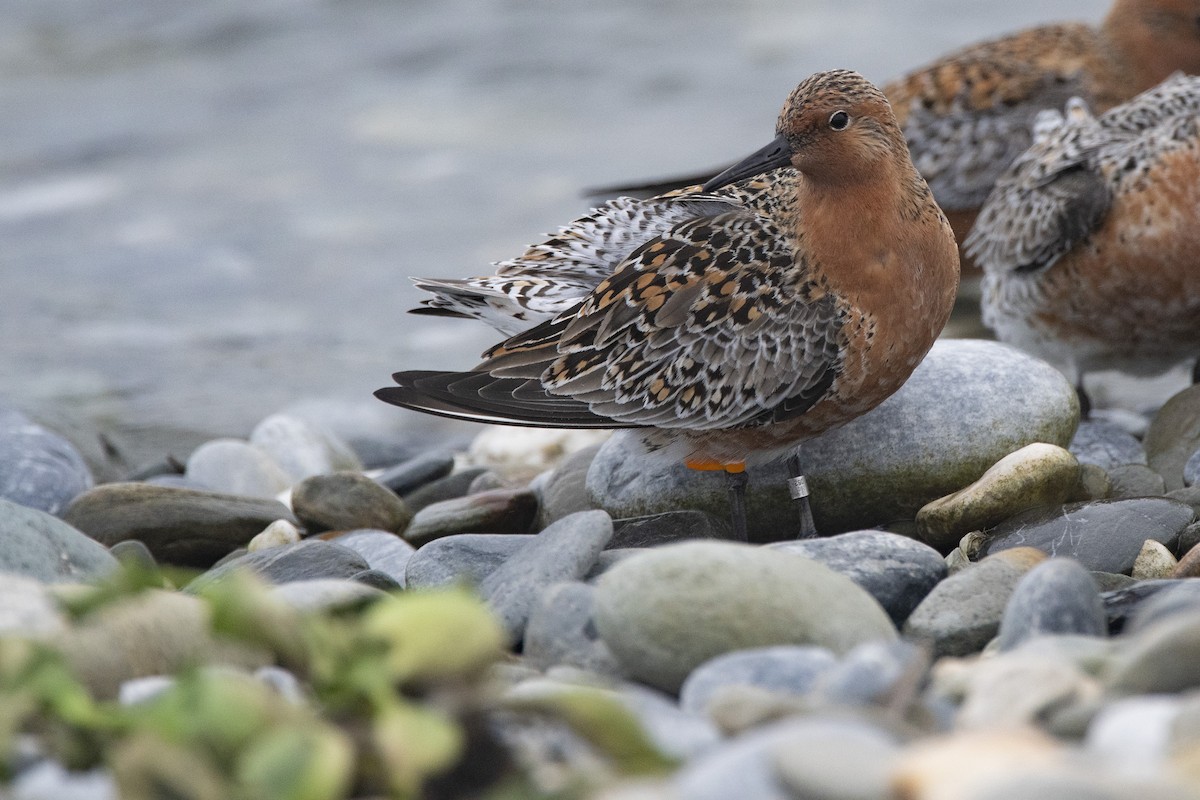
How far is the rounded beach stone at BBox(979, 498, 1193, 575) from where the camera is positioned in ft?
16.6

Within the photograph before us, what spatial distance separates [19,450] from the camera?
7184 millimetres

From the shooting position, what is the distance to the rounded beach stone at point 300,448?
8.06m

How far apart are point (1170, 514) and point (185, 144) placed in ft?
37.9

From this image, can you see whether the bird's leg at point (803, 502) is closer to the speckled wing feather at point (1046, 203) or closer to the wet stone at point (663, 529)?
the wet stone at point (663, 529)

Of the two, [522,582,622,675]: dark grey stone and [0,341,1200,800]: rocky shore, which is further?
[522,582,622,675]: dark grey stone

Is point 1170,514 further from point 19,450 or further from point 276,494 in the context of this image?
point 19,450

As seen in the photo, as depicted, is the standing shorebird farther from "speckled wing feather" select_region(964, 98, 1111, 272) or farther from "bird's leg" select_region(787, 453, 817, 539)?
"speckled wing feather" select_region(964, 98, 1111, 272)

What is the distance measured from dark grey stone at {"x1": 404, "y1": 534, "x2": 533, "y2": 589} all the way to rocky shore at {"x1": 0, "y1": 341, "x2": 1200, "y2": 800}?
0.03ft

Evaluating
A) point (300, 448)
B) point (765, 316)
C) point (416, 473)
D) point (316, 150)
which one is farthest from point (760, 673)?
point (316, 150)

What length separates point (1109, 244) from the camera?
24.0ft

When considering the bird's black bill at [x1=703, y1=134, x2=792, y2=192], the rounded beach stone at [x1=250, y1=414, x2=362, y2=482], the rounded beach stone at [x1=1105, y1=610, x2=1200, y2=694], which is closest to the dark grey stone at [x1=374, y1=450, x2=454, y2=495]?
the rounded beach stone at [x1=250, y1=414, x2=362, y2=482]

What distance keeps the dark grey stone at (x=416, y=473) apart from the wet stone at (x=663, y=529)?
5.66 ft

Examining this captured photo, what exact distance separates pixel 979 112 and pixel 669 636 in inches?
260

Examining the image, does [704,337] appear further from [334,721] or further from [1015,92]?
[1015,92]
